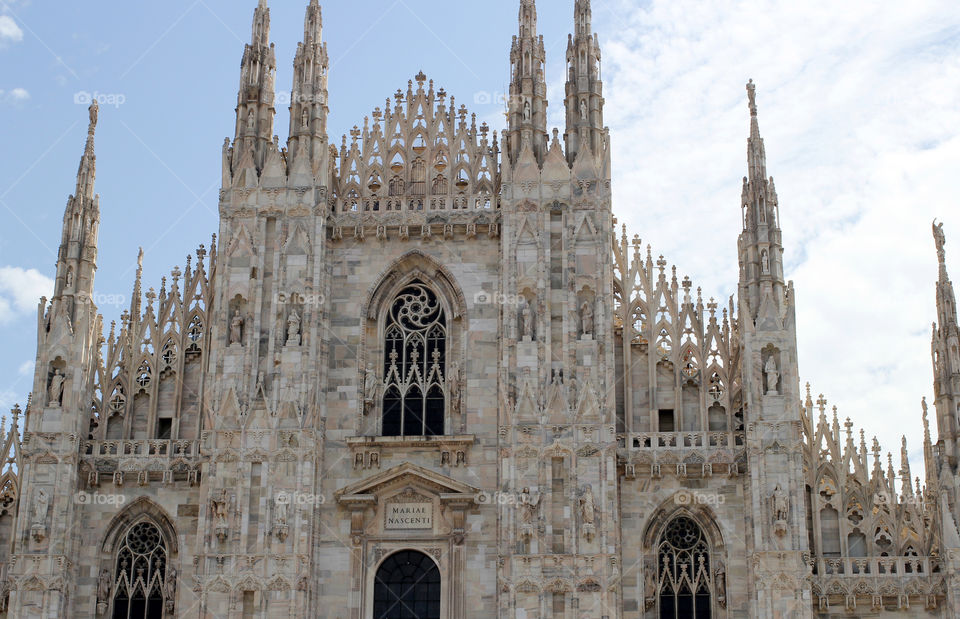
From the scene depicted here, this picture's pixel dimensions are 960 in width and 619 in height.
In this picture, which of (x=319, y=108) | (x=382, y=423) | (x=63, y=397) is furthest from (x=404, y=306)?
(x=63, y=397)

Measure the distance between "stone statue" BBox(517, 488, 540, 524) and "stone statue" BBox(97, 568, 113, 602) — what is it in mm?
8097

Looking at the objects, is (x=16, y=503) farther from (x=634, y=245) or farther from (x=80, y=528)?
(x=634, y=245)

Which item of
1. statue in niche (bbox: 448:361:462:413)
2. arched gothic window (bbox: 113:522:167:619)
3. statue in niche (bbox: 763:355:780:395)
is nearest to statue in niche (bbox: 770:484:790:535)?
statue in niche (bbox: 763:355:780:395)

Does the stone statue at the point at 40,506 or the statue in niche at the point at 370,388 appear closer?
the stone statue at the point at 40,506

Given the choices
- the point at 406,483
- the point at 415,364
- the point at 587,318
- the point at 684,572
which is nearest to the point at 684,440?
the point at 684,572

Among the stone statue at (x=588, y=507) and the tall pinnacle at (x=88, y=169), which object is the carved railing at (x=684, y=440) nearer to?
the stone statue at (x=588, y=507)

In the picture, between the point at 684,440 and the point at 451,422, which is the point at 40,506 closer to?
the point at 451,422

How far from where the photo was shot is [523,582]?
86.6 feet

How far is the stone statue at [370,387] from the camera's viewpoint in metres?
28.5

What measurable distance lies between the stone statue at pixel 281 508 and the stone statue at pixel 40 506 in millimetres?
4404

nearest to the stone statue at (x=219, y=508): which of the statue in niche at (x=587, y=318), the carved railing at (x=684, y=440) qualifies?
the statue in niche at (x=587, y=318)

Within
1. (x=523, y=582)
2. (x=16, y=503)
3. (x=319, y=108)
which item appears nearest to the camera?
(x=523, y=582)

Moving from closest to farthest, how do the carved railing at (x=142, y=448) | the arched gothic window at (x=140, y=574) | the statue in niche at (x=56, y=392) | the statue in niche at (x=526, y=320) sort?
the arched gothic window at (x=140, y=574) → the statue in niche at (x=526, y=320) → the statue in niche at (x=56, y=392) → the carved railing at (x=142, y=448)

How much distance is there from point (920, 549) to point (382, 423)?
35.0 feet
